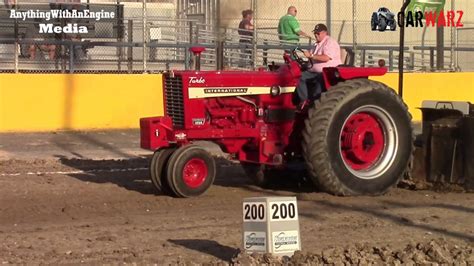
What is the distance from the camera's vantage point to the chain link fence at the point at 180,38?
19391mm

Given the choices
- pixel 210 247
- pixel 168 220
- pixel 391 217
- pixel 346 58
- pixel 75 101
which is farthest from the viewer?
pixel 75 101

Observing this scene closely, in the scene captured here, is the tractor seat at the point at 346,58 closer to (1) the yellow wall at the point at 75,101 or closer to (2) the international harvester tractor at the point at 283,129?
(2) the international harvester tractor at the point at 283,129

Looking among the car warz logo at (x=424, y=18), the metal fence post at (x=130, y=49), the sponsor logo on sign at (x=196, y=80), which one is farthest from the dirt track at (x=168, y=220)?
the car warz logo at (x=424, y=18)

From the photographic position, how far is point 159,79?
1980 centimetres

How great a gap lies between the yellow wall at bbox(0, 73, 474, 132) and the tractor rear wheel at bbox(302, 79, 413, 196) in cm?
860

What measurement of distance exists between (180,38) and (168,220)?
11.4 metres

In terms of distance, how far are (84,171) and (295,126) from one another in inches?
147

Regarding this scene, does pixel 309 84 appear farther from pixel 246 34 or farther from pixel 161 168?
pixel 246 34

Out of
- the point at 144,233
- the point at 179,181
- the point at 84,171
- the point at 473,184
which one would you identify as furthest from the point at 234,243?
the point at 84,171

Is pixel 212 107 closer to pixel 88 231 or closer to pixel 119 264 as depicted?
pixel 88 231

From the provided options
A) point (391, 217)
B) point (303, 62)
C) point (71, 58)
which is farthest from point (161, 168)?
point (71, 58)

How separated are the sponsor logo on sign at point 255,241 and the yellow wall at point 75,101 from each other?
11845 mm

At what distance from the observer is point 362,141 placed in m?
11.4

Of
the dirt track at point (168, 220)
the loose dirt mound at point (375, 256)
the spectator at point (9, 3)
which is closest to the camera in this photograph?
the loose dirt mound at point (375, 256)
